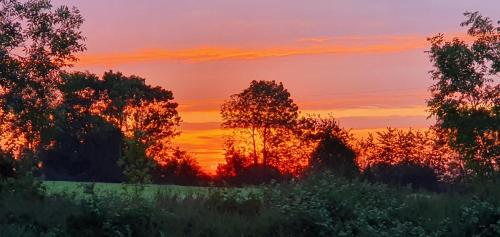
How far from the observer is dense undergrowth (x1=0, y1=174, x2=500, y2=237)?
51.4 feet

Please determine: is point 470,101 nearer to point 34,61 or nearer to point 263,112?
point 34,61

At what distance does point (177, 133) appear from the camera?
64.1m

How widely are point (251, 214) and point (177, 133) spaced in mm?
47636

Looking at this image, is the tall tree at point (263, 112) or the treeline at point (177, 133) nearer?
the treeline at point (177, 133)

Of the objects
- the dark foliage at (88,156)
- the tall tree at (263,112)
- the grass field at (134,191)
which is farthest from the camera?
the tall tree at (263,112)

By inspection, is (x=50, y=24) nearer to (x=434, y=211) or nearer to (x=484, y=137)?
(x=434, y=211)

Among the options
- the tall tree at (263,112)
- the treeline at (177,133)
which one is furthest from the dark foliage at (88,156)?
the tall tree at (263,112)

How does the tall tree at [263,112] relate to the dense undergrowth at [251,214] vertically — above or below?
above

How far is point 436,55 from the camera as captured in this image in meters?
Result: 34.1

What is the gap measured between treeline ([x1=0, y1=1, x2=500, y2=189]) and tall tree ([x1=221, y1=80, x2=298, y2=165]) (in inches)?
3.4

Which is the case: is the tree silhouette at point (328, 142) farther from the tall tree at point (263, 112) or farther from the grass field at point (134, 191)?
the grass field at point (134, 191)

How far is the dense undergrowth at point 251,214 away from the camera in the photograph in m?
15.7

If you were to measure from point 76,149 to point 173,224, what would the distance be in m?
44.2

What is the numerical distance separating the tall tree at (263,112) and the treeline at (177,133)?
9 cm
